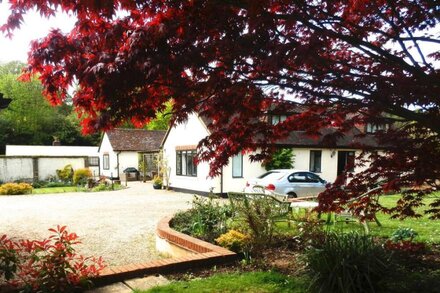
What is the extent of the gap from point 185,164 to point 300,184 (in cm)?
845

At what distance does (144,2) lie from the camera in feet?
12.1

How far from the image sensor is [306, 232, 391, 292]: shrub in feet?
13.1

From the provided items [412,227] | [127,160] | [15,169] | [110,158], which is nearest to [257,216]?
[412,227]

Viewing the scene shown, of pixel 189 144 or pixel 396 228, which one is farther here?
pixel 189 144

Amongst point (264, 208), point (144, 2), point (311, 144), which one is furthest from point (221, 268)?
point (311, 144)

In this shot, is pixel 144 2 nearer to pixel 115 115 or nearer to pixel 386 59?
pixel 115 115

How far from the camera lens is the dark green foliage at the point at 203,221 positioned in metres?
7.43

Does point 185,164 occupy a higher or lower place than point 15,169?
higher

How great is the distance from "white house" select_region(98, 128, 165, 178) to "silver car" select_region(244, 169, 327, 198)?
18.0m

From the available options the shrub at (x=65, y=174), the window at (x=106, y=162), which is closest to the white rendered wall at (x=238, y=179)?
the shrub at (x=65, y=174)

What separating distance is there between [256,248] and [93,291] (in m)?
2.64

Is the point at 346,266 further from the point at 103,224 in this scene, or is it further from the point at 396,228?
the point at 103,224

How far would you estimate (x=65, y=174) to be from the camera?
3228cm

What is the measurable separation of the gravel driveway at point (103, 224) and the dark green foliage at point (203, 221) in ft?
2.47
